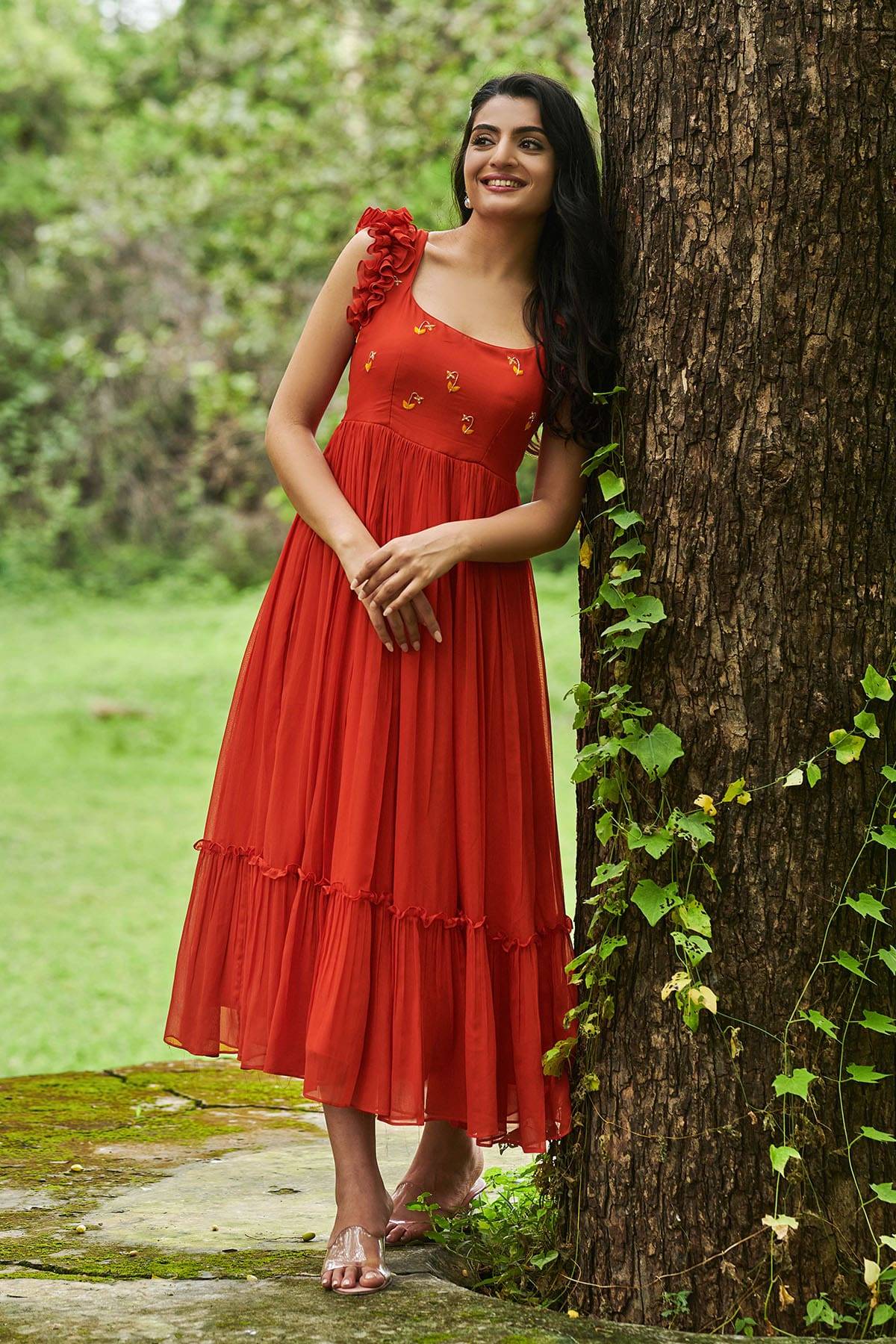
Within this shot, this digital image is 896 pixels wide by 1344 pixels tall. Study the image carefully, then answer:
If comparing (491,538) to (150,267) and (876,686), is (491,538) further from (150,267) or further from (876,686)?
(150,267)

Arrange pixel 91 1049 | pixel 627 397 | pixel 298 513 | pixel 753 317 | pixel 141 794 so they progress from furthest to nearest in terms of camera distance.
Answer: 1. pixel 141 794
2. pixel 91 1049
3. pixel 298 513
4. pixel 627 397
5. pixel 753 317

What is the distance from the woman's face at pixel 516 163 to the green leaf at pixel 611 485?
0.45 metres

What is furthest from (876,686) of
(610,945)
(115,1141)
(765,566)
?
(115,1141)

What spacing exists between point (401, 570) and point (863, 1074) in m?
0.96

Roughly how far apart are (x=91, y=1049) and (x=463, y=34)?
4527mm

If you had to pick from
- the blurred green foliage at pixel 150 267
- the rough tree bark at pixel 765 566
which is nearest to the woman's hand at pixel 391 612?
the rough tree bark at pixel 765 566

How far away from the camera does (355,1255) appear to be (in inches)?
83.7

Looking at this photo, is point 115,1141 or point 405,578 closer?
point 405,578

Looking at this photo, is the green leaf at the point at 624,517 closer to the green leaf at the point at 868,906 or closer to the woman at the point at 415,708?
the woman at the point at 415,708

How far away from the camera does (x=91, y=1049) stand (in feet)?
16.3

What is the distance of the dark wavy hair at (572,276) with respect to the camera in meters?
2.16

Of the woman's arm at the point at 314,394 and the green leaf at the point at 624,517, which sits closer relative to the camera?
the green leaf at the point at 624,517

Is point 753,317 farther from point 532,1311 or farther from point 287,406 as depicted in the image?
point 532,1311

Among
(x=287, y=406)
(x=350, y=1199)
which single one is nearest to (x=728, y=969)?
(x=350, y=1199)
